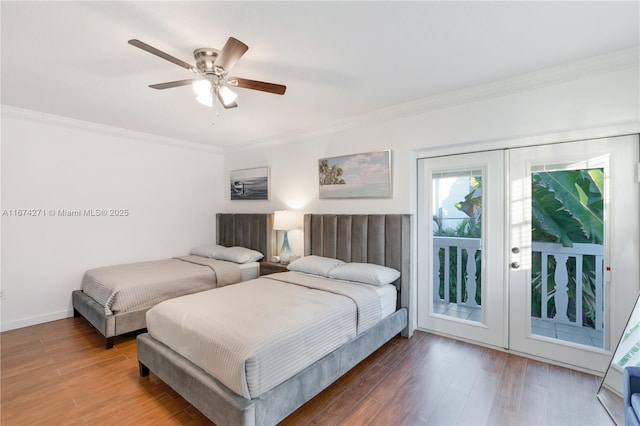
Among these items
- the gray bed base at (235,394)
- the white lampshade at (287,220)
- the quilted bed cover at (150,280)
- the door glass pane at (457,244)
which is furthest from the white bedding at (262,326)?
the white lampshade at (287,220)

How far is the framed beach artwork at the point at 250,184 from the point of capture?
188 inches

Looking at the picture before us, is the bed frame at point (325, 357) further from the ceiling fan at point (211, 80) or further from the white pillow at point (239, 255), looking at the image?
the ceiling fan at point (211, 80)

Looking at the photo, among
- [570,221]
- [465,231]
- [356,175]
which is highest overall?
[356,175]

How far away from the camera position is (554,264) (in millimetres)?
2641

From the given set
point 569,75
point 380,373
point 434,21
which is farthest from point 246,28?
point 380,373

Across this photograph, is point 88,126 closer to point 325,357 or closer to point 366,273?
point 366,273

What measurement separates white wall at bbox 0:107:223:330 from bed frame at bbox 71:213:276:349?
422 millimetres

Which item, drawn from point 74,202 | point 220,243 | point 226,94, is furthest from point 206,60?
point 220,243

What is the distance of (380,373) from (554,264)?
6.02 ft

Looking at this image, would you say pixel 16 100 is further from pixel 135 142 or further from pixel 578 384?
pixel 578 384

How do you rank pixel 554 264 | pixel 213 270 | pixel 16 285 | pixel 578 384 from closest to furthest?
pixel 578 384 → pixel 554 264 → pixel 16 285 → pixel 213 270

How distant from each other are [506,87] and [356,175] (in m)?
1.73

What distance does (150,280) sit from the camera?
3.30 metres

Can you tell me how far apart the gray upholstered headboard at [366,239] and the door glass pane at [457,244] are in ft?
1.25
